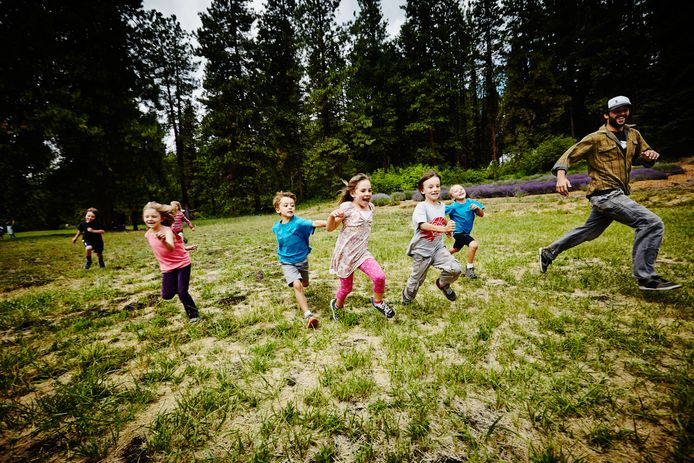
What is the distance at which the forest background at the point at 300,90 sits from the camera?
18281 mm

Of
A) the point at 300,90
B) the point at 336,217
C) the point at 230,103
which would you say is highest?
the point at 300,90

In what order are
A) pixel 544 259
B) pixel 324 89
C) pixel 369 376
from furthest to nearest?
pixel 324 89 → pixel 544 259 → pixel 369 376

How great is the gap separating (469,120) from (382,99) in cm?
2128

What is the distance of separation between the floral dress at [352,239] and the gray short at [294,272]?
63 cm

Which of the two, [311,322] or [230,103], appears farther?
[230,103]

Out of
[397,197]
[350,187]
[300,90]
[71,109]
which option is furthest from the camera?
[300,90]

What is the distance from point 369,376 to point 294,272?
1.94m

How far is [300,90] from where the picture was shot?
32.9m

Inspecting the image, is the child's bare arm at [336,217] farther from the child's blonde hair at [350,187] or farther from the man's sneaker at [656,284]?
the man's sneaker at [656,284]

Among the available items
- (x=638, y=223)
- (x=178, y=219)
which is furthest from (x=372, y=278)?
(x=178, y=219)

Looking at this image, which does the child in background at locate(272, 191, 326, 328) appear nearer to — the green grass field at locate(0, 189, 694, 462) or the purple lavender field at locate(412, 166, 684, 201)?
the green grass field at locate(0, 189, 694, 462)

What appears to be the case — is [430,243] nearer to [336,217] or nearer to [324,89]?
[336,217]

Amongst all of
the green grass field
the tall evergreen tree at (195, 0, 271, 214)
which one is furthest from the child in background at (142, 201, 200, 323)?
the tall evergreen tree at (195, 0, 271, 214)

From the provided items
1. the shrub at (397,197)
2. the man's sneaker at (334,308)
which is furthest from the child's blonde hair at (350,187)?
the shrub at (397,197)
